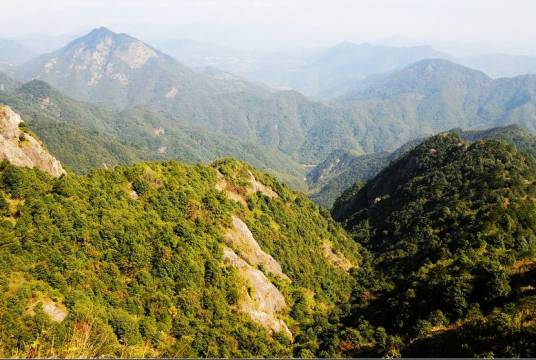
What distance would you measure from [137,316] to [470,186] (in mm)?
105235

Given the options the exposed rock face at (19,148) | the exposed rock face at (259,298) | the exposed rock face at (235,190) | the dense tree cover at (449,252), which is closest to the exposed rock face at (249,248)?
the exposed rock face at (259,298)

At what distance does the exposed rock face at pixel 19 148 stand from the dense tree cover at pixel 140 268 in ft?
12.6

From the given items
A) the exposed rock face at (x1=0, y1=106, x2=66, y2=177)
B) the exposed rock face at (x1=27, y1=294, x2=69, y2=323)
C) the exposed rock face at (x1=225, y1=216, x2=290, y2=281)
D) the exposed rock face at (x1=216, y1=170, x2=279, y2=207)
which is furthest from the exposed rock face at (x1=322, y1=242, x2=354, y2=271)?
the exposed rock face at (x1=27, y1=294, x2=69, y2=323)

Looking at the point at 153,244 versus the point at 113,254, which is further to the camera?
the point at 153,244

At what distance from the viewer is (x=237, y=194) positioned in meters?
100

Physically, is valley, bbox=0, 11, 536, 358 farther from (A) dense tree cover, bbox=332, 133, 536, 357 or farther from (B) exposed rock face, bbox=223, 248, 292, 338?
(A) dense tree cover, bbox=332, 133, 536, 357

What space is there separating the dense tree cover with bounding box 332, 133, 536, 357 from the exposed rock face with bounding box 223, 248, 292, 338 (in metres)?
13.3

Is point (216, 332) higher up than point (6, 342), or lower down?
lower down

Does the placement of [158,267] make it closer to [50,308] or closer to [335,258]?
[50,308]

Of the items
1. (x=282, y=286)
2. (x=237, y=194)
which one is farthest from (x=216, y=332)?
(x=237, y=194)

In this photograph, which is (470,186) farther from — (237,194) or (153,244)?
(153,244)

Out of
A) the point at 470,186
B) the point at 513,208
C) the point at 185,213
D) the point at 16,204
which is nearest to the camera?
the point at 16,204

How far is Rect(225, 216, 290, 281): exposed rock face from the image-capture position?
271ft

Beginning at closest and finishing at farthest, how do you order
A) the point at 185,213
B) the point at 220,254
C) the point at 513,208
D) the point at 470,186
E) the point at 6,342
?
the point at 6,342 → the point at 220,254 → the point at 185,213 → the point at 513,208 → the point at 470,186
